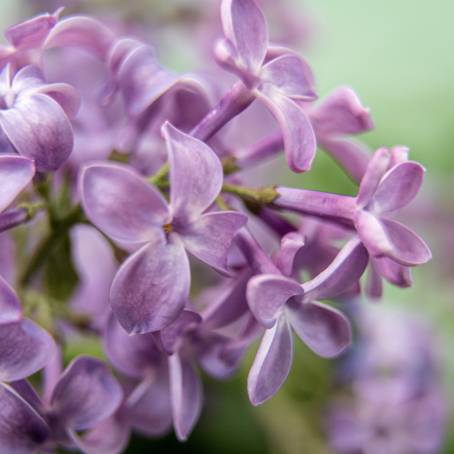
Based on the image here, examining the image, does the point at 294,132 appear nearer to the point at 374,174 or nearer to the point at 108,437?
the point at 374,174

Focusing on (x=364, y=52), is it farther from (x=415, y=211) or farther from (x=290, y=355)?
(x=290, y=355)

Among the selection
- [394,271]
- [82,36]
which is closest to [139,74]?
[82,36]

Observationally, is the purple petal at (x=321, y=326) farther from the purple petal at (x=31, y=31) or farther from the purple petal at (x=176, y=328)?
the purple petal at (x=31, y=31)

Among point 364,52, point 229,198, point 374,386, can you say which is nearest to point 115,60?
point 229,198

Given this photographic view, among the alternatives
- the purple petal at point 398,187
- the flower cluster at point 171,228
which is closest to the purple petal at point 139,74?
the flower cluster at point 171,228

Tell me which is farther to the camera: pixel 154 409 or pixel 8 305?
pixel 154 409
